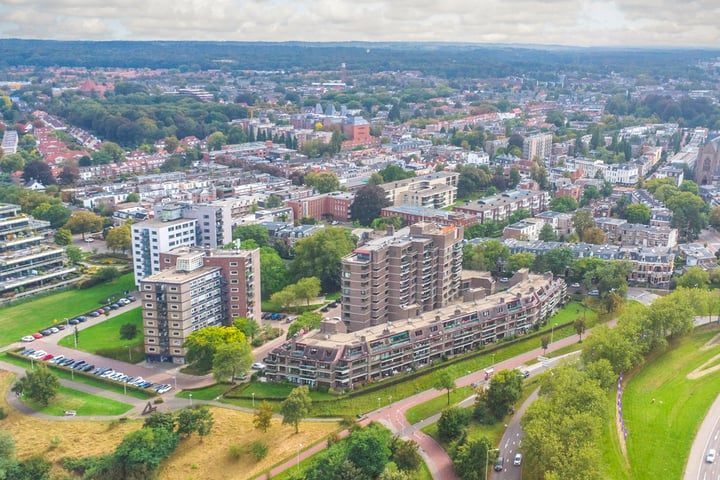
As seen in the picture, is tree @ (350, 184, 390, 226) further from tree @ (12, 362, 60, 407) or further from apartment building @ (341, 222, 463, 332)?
tree @ (12, 362, 60, 407)

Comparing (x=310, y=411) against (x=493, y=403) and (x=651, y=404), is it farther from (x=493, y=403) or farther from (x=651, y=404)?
(x=651, y=404)

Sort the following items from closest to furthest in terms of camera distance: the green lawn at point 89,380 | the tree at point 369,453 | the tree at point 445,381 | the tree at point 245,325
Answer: the tree at point 369,453 < the tree at point 445,381 < the green lawn at point 89,380 < the tree at point 245,325

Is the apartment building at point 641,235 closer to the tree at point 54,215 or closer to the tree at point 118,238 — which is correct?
the tree at point 118,238

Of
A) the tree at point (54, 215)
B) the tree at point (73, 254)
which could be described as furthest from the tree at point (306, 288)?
the tree at point (54, 215)

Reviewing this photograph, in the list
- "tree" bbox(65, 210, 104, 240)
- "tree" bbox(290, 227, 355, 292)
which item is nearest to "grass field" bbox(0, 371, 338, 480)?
"tree" bbox(290, 227, 355, 292)

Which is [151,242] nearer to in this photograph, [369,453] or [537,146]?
[369,453]

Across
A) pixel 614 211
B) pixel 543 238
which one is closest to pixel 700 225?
pixel 614 211
